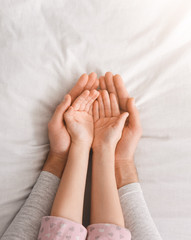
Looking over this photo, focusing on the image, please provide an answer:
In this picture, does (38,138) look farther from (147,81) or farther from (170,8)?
(170,8)

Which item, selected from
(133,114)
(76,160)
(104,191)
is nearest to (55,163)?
(76,160)

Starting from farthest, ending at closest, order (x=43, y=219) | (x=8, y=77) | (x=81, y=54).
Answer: (x=81, y=54) → (x=8, y=77) → (x=43, y=219)

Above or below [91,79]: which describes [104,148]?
below

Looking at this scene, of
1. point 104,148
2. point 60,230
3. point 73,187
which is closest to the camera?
point 60,230

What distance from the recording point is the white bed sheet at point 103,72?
2.25 ft

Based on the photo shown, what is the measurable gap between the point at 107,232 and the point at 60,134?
12.2 inches

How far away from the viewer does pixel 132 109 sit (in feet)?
2.52

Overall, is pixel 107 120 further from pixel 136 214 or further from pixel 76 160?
pixel 136 214

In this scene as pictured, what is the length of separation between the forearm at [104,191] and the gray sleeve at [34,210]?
0.40 feet

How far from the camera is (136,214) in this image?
25.0 inches

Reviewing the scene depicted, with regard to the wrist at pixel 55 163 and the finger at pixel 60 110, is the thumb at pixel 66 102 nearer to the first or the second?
the finger at pixel 60 110

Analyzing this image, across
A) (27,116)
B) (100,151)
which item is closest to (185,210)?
(100,151)

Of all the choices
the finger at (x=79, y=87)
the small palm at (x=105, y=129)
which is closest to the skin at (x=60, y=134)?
the finger at (x=79, y=87)

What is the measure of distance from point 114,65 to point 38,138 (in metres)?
0.36
